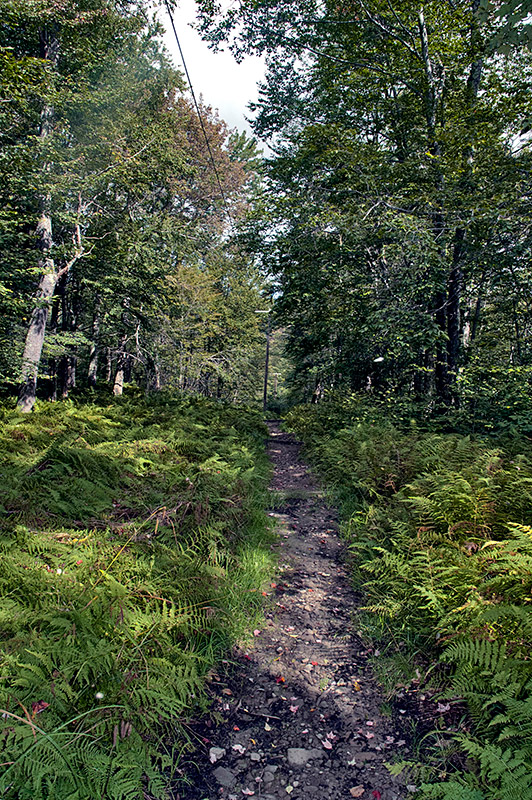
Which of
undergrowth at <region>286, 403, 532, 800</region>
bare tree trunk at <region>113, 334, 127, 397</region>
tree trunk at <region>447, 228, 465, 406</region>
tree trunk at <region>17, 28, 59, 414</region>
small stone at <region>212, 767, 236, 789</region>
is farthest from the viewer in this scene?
bare tree trunk at <region>113, 334, 127, 397</region>

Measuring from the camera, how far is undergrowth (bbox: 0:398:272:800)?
75.5 inches

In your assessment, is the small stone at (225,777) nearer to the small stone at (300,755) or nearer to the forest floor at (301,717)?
the forest floor at (301,717)

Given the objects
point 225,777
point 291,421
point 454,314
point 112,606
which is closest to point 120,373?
A: point 291,421

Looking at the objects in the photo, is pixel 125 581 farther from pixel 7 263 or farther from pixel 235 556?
pixel 7 263

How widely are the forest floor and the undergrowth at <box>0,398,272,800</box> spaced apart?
0.63ft

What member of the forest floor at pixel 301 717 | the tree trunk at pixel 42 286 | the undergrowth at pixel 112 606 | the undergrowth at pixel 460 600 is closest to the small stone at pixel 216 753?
the forest floor at pixel 301 717

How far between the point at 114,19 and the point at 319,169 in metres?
7.56

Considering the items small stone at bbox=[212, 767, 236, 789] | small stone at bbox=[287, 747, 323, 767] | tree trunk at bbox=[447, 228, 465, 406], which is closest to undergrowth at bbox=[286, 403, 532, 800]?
small stone at bbox=[287, 747, 323, 767]

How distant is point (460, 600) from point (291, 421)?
48.7 feet

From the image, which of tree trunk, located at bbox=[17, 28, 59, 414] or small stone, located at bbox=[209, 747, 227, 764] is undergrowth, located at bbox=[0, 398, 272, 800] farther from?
tree trunk, located at bbox=[17, 28, 59, 414]

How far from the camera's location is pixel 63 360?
52.9 feet

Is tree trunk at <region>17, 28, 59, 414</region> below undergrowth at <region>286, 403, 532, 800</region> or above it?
above

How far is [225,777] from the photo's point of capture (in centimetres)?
221

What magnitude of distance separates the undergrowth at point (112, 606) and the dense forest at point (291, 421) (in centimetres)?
2
